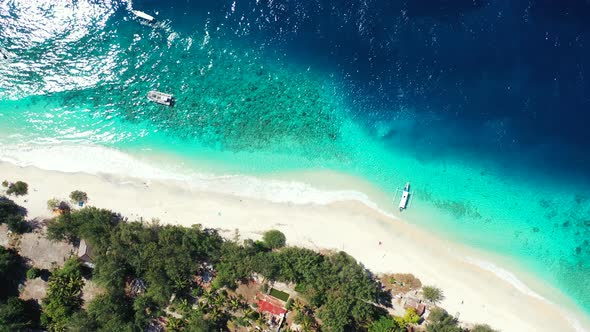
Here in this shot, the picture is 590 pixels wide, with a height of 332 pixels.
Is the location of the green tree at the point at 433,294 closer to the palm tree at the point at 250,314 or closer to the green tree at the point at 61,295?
the palm tree at the point at 250,314

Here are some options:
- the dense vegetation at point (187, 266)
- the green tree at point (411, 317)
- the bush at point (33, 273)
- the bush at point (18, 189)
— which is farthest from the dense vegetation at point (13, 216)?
the green tree at point (411, 317)

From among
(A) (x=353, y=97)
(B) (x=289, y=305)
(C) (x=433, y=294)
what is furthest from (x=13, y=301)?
(C) (x=433, y=294)

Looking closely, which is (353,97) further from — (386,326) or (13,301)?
(13,301)

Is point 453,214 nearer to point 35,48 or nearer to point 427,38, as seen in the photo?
point 427,38

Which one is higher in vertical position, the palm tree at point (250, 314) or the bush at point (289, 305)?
the bush at point (289, 305)

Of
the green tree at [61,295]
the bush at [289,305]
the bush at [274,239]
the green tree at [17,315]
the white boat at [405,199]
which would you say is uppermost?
the white boat at [405,199]

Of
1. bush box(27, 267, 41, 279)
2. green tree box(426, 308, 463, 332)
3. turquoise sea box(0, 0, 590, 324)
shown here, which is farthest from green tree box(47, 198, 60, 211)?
green tree box(426, 308, 463, 332)

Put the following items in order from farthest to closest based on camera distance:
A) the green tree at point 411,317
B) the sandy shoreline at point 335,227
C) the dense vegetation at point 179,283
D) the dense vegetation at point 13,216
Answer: the sandy shoreline at point 335,227 < the dense vegetation at point 13,216 < the green tree at point 411,317 < the dense vegetation at point 179,283

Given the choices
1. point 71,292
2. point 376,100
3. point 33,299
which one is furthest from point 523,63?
point 33,299
